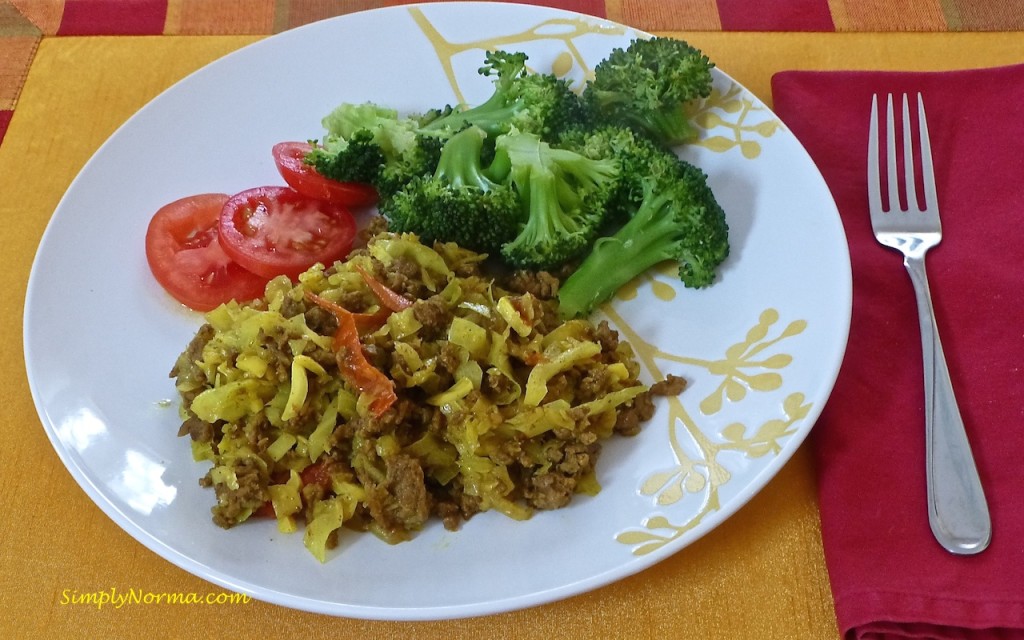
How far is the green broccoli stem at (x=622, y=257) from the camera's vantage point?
2705mm

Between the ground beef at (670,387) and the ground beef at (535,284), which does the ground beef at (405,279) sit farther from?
the ground beef at (670,387)

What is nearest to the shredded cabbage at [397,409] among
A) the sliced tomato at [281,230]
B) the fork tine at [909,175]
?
the sliced tomato at [281,230]

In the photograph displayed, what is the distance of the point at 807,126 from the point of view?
10.7 feet

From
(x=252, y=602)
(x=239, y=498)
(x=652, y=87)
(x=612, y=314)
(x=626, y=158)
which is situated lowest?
(x=252, y=602)

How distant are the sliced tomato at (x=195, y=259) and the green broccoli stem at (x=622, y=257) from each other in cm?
117

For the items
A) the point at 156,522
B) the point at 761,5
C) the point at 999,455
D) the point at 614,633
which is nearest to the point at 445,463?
the point at 614,633

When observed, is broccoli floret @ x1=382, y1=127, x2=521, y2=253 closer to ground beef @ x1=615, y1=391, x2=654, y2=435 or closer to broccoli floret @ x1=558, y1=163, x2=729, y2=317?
broccoli floret @ x1=558, y1=163, x2=729, y2=317

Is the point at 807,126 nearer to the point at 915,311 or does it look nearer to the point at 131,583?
the point at 915,311

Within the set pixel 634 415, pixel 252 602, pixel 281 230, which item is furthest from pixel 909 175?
pixel 252 602

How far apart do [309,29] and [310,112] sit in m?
0.39

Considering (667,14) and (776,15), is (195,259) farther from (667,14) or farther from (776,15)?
(776,15)

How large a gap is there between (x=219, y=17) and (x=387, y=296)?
2.37 metres

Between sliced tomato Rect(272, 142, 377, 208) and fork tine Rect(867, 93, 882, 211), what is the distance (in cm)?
192

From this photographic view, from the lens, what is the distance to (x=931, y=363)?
2496mm
